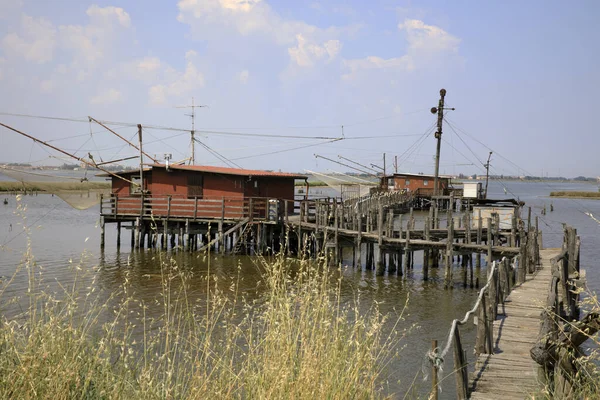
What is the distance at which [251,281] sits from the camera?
22.0 m

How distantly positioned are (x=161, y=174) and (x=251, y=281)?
36.3ft

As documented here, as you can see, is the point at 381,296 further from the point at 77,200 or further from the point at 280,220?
the point at 77,200

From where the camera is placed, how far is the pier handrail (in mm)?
6578

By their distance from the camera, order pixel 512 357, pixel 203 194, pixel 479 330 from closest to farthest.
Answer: pixel 512 357 < pixel 479 330 < pixel 203 194

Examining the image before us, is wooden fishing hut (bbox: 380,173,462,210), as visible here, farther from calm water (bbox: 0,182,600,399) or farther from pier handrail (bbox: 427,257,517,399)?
pier handrail (bbox: 427,257,517,399)

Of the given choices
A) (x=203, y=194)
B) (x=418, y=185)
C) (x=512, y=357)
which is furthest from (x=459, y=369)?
(x=418, y=185)

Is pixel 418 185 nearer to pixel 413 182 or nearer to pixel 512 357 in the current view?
pixel 413 182

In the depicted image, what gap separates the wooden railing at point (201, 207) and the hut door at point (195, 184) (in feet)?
1.12

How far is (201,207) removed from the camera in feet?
96.4

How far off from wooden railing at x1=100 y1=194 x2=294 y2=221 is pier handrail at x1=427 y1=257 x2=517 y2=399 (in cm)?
1600

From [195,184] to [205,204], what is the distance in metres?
1.29

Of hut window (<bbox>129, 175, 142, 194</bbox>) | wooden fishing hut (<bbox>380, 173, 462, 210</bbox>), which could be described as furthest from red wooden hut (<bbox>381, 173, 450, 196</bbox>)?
hut window (<bbox>129, 175, 142, 194</bbox>)

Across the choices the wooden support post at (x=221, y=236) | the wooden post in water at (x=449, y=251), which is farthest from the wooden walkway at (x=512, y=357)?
the wooden support post at (x=221, y=236)

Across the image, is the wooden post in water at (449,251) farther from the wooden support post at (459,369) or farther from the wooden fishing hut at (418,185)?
the wooden fishing hut at (418,185)
